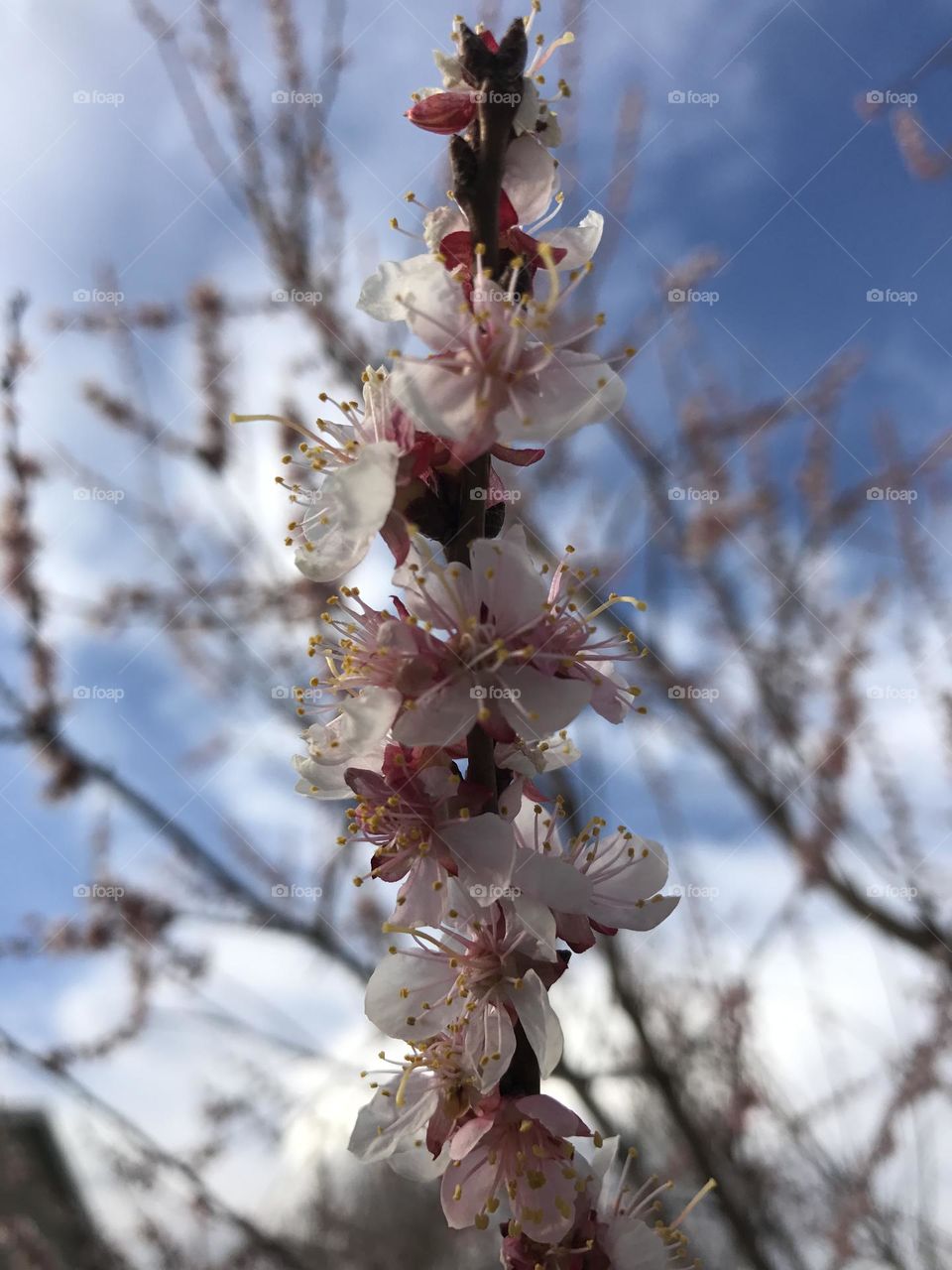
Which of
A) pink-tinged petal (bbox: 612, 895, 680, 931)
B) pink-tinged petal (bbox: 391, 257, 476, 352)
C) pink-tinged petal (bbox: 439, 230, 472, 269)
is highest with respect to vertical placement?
pink-tinged petal (bbox: 439, 230, 472, 269)

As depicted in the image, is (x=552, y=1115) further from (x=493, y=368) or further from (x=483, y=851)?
(x=493, y=368)

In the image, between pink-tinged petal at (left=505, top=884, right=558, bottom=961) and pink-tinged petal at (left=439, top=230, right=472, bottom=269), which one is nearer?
pink-tinged petal at (left=505, top=884, right=558, bottom=961)

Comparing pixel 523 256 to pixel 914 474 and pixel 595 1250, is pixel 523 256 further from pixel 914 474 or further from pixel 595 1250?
pixel 914 474

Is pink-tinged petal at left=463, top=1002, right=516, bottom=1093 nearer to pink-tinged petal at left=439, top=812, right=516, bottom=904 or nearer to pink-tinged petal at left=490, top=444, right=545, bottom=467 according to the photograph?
pink-tinged petal at left=439, top=812, right=516, bottom=904

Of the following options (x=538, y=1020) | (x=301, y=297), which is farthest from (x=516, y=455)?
(x=301, y=297)

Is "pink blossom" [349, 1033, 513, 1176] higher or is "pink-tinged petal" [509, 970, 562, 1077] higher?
"pink-tinged petal" [509, 970, 562, 1077]

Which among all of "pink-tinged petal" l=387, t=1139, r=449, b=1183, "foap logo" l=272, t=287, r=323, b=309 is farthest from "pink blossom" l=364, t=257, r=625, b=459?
"foap logo" l=272, t=287, r=323, b=309

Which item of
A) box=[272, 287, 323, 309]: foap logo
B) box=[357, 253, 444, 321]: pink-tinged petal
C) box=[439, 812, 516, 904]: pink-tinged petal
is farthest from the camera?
box=[272, 287, 323, 309]: foap logo
